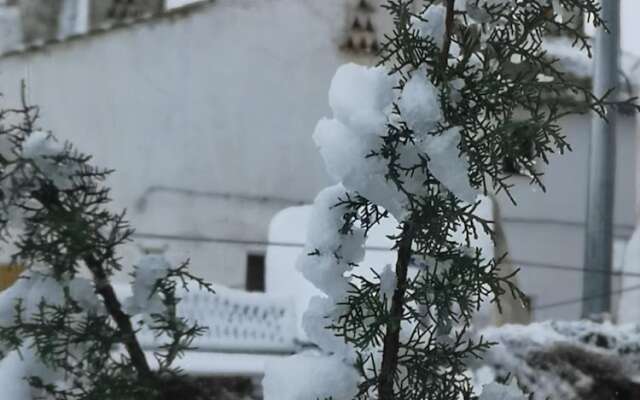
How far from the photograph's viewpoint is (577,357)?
5.11m

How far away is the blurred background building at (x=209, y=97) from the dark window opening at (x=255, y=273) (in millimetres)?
10

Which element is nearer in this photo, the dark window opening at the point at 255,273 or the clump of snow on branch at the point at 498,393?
the clump of snow on branch at the point at 498,393

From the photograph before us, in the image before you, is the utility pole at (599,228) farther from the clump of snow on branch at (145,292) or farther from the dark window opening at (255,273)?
the clump of snow on branch at (145,292)

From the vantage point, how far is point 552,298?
421 inches

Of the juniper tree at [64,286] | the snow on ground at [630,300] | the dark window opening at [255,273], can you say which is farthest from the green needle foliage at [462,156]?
the snow on ground at [630,300]

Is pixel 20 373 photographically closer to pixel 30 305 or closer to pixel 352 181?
pixel 30 305

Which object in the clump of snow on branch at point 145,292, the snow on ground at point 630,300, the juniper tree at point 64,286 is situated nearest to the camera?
the juniper tree at point 64,286

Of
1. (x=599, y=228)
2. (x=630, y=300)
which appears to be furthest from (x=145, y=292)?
(x=630, y=300)

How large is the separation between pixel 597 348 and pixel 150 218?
3.98 meters

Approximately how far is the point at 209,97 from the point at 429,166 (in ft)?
25.4

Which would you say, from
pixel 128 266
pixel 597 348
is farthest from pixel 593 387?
pixel 128 266

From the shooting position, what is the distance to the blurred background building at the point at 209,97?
27.3 ft

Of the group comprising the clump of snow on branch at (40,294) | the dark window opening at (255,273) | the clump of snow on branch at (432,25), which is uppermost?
the clump of snow on branch at (432,25)

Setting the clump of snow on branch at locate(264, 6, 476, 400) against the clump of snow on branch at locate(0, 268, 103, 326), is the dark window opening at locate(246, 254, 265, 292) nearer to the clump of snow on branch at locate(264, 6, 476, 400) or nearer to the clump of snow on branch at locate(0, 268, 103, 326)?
the clump of snow on branch at locate(0, 268, 103, 326)
